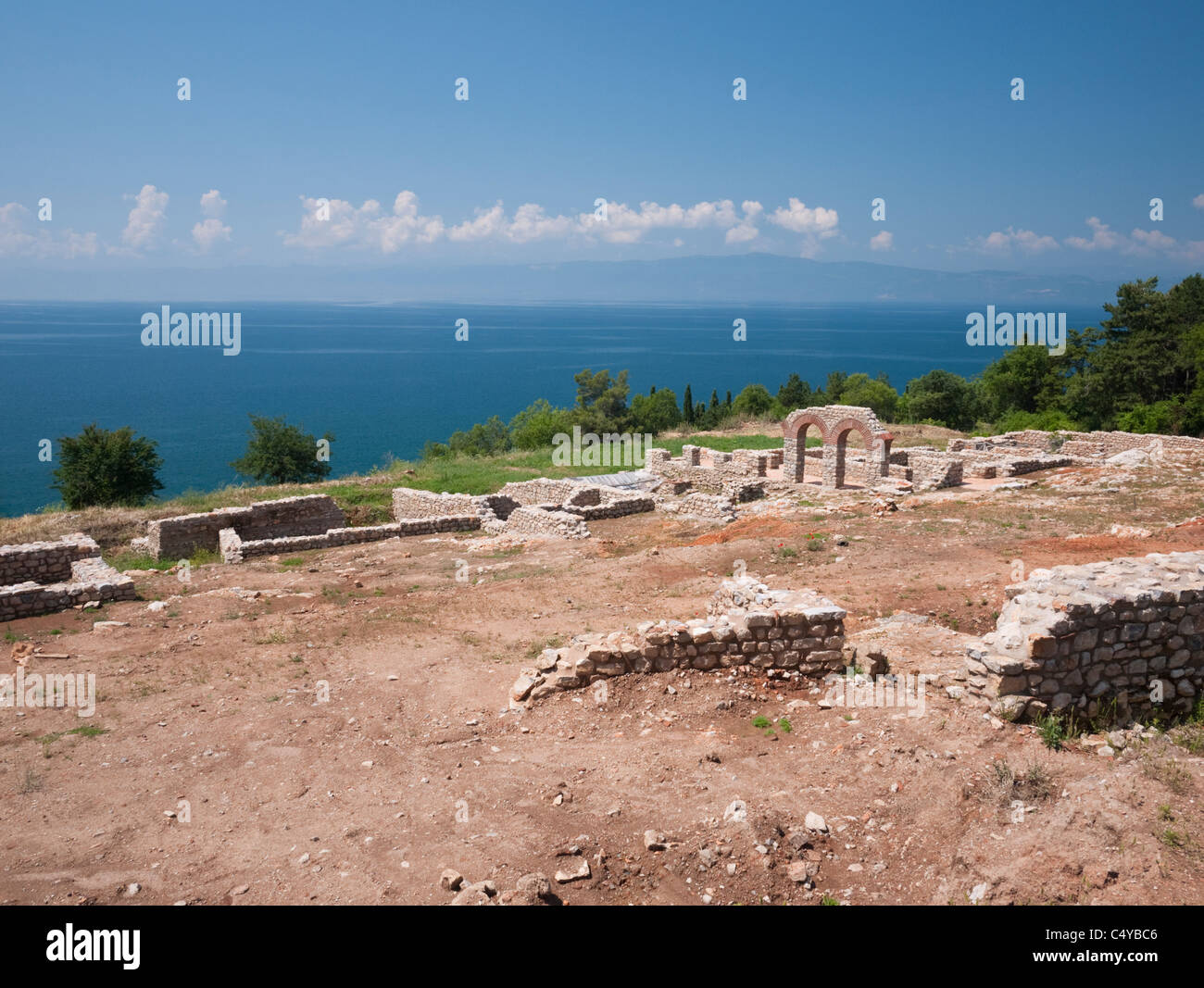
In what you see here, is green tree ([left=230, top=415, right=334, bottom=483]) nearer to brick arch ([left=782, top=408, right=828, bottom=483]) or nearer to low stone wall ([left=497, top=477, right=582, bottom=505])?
low stone wall ([left=497, top=477, right=582, bottom=505])

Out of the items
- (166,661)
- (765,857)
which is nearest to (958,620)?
(765,857)

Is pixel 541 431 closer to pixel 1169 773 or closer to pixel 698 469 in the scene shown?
pixel 698 469

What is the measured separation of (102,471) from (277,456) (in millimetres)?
8362

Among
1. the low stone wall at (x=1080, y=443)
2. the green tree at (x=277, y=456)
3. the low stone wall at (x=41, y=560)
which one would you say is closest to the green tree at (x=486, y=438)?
the green tree at (x=277, y=456)

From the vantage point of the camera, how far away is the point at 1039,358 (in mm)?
50938

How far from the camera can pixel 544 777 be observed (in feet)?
23.9

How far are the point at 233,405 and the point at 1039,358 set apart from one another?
137 meters

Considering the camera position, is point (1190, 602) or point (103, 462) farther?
point (103, 462)

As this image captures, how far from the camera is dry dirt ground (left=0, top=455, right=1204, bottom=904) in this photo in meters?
5.65

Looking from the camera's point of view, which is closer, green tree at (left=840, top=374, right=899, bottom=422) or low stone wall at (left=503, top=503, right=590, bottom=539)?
low stone wall at (left=503, top=503, right=590, bottom=539)

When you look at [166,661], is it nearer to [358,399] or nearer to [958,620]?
[958,620]

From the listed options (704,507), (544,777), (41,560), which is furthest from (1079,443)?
(41,560)

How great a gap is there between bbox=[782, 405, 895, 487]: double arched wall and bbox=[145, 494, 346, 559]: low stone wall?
14.9 metres

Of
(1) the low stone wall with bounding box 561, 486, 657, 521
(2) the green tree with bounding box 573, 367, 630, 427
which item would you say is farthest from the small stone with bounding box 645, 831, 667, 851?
(2) the green tree with bounding box 573, 367, 630, 427
